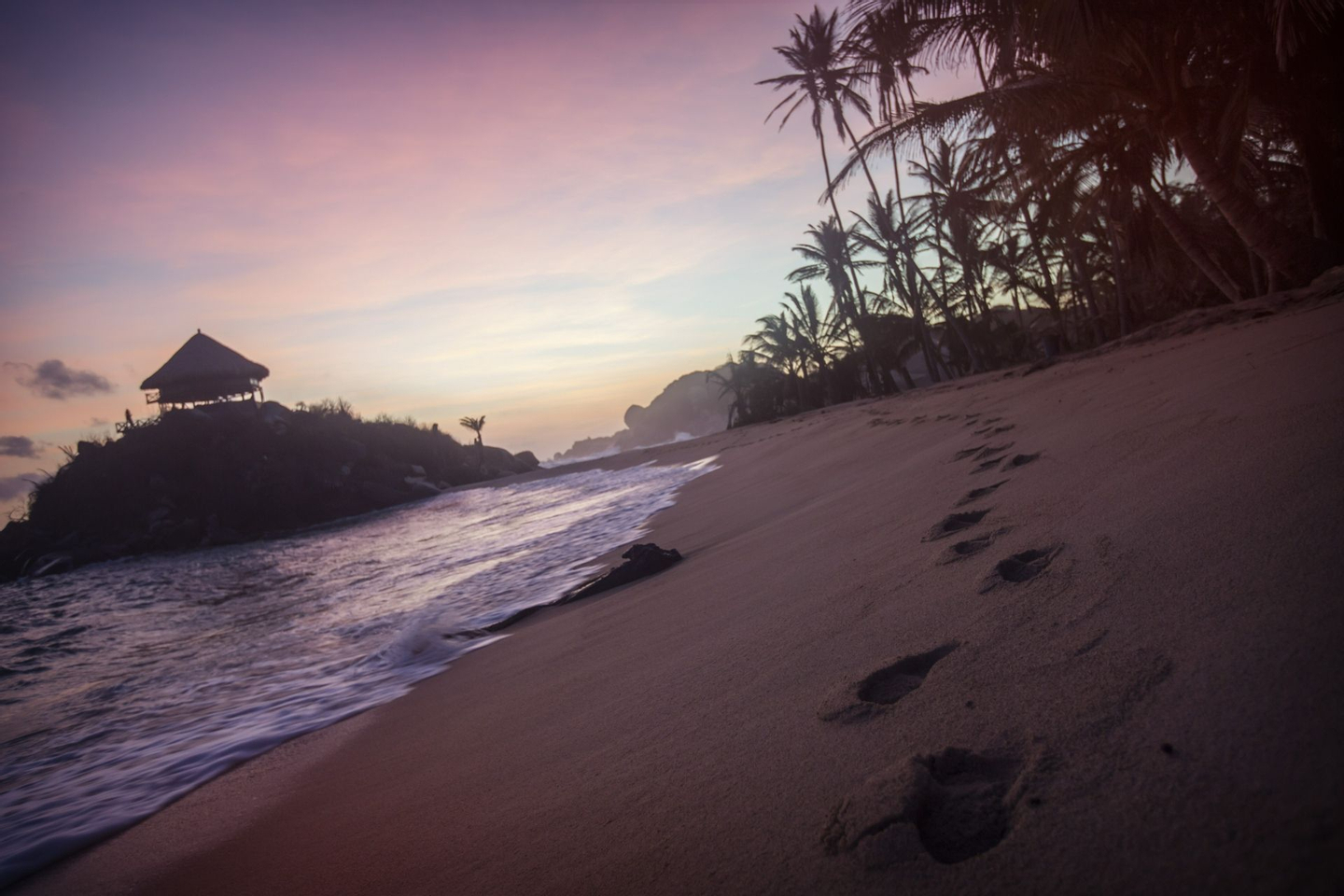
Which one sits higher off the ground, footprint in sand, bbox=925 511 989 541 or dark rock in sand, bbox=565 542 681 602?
footprint in sand, bbox=925 511 989 541

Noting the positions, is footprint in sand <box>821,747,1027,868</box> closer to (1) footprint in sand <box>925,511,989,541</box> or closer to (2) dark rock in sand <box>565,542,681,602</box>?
(1) footprint in sand <box>925,511,989,541</box>

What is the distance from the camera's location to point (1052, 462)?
278 centimetres

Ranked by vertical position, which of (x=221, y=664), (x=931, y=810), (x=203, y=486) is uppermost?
(x=203, y=486)

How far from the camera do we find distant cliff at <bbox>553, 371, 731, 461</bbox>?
81.8 meters

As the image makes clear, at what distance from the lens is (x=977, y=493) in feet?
9.29

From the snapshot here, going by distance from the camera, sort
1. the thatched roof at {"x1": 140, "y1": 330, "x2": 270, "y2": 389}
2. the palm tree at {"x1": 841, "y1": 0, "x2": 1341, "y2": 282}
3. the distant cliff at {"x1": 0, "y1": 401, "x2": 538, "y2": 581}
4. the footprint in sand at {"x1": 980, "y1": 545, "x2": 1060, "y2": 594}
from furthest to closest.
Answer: the thatched roof at {"x1": 140, "y1": 330, "x2": 270, "y2": 389}, the distant cliff at {"x1": 0, "y1": 401, "x2": 538, "y2": 581}, the palm tree at {"x1": 841, "y1": 0, "x2": 1341, "y2": 282}, the footprint in sand at {"x1": 980, "y1": 545, "x2": 1060, "y2": 594}

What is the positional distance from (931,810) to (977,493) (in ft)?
6.77

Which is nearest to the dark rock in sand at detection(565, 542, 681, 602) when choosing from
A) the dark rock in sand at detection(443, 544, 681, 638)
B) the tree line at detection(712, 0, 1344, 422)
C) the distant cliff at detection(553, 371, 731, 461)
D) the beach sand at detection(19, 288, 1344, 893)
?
the dark rock in sand at detection(443, 544, 681, 638)

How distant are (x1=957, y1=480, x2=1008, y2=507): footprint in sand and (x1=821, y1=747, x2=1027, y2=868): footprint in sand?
1818mm

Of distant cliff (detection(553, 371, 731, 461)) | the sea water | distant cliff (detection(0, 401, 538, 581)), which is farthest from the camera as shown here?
distant cliff (detection(553, 371, 731, 461))

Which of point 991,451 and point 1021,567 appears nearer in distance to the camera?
point 1021,567

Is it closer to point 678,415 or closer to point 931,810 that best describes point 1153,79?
point 931,810

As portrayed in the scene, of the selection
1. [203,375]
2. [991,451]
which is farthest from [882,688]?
[203,375]

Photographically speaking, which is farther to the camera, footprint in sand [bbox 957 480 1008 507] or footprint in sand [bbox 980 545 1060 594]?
footprint in sand [bbox 957 480 1008 507]
